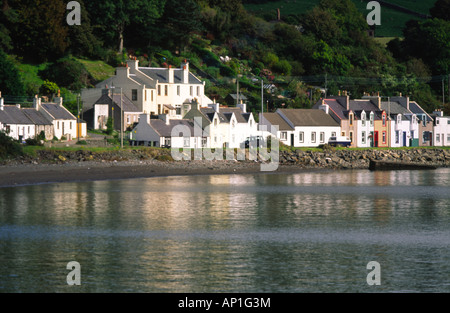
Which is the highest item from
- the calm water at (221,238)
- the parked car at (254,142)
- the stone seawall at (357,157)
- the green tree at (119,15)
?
the green tree at (119,15)

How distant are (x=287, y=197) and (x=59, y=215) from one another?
17259 millimetres

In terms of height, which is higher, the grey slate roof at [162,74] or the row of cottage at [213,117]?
the grey slate roof at [162,74]

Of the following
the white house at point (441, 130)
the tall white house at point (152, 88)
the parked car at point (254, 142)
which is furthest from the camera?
the white house at point (441, 130)

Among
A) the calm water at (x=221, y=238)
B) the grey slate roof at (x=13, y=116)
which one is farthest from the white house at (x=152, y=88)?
the calm water at (x=221, y=238)

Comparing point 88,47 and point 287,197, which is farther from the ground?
point 88,47

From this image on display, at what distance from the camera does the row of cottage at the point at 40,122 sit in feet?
232

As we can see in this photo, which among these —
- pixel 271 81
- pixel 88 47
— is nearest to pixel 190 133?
pixel 88 47

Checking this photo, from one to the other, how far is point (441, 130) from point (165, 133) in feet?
157

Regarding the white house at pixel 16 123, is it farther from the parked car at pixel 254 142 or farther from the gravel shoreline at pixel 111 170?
the parked car at pixel 254 142

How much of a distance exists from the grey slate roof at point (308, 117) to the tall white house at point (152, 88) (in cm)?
1000

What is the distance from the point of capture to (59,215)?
41.7 meters

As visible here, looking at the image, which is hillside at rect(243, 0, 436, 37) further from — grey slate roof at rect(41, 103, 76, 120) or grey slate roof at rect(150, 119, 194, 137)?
grey slate roof at rect(41, 103, 76, 120)

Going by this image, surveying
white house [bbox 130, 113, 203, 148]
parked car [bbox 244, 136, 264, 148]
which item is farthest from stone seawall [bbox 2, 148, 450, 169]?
white house [bbox 130, 113, 203, 148]
